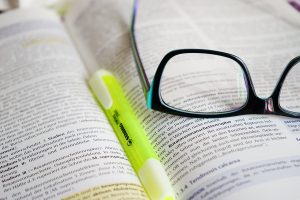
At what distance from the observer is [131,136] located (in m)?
0.46

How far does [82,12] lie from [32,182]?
395mm

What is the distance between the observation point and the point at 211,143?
1.38 feet

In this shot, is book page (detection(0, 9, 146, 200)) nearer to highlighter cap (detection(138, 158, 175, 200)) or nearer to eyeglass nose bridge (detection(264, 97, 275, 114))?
highlighter cap (detection(138, 158, 175, 200))

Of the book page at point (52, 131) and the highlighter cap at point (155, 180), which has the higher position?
the book page at point (52, 131)

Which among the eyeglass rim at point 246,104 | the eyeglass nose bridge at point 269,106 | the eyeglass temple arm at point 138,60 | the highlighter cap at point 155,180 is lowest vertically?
the highlighter cap at point 155,180

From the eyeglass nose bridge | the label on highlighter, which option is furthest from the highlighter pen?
the eyeglass nose bridge

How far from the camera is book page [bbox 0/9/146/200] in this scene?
40cm

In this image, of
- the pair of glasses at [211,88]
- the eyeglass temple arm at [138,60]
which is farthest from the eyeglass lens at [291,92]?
the eyeglass temple arm at [138,60]

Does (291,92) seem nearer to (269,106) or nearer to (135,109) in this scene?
(269,106)

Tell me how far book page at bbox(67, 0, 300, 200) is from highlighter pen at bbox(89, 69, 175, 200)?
1 centimetres

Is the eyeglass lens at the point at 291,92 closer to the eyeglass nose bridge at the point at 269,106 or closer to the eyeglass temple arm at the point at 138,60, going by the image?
the eyeglass nose bridge at the point at 269,106

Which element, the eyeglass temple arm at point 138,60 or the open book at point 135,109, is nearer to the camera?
the open book at point 135,109

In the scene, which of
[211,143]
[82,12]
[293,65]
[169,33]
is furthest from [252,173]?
[82,12]

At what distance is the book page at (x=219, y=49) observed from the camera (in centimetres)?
39
